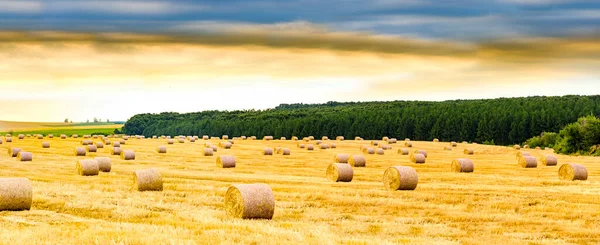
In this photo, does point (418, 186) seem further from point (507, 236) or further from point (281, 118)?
point (281, 118)

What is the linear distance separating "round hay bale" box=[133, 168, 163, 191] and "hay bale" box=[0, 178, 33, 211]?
213 inches

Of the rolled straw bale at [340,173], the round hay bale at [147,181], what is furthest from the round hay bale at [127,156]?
A: the round hay bale at [147,181]

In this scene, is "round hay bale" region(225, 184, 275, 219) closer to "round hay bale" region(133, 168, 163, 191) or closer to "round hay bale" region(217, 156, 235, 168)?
"round hay bale" region(133, 168, 163, 191)

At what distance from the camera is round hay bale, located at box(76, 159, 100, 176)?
1215 inches

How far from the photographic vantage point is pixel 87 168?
30906 mm

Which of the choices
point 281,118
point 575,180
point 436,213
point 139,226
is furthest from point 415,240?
point 281,118

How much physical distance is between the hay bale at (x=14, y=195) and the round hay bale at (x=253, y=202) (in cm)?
542

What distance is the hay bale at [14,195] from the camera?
1912cm

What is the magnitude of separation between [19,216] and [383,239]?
8.98m

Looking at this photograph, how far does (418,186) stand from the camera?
90.9 feet

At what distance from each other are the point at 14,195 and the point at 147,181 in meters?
6.05

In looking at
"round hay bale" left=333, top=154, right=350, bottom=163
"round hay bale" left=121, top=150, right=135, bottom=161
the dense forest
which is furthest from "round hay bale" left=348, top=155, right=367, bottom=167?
the dense forest

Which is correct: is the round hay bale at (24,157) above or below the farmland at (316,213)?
above

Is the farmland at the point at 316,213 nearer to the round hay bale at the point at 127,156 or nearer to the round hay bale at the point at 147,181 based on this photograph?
the round hay bale at the point at 147,181
